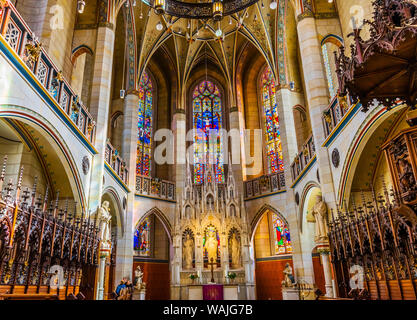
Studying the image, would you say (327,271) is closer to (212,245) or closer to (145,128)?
(212,245)

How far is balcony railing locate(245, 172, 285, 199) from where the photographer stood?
1844 cm

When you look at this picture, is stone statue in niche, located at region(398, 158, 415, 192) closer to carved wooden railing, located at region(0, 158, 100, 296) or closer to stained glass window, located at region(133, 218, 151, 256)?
carved wooden railing, located at region(0, 158, 100, 296)

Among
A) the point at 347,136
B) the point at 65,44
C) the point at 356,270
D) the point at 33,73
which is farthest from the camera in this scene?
the point at 65,44

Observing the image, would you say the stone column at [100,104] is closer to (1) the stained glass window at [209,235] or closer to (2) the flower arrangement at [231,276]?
(1) the stained glass window at [209,235]

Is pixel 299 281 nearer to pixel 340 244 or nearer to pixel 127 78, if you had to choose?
pixel 340 244

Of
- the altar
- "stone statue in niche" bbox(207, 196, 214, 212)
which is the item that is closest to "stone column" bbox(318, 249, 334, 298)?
the altar

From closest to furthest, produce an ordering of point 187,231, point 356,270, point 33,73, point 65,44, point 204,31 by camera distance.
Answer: point 33,73, point 356,270, point 65,44, point 187,231, point 204,31

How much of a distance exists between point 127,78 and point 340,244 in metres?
14.0

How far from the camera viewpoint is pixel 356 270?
8969 millimetres

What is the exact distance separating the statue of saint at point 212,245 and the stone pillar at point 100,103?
23.9 ft

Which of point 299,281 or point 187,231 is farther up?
point 187,231

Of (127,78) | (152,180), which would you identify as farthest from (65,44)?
(152,180)

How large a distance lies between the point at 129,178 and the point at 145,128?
560cm

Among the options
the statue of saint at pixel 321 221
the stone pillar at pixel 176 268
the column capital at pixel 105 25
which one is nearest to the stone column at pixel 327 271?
the statue of saint at pixel 321 221
